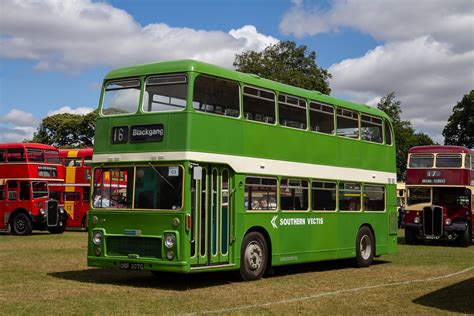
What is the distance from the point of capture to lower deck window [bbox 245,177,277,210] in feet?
49.1

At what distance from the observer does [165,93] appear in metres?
13.9

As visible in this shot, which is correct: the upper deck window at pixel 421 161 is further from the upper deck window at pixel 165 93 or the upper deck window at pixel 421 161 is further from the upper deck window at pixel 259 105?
the upper deck window at pixel 165 93

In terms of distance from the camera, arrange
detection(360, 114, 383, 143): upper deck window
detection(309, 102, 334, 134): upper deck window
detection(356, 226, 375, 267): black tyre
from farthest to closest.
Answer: detection(360, 114, 383, 143): upper deck window, detection(356, 226, 375, 267): black tyre, detection(309, 102, 334, 134): upper deck window

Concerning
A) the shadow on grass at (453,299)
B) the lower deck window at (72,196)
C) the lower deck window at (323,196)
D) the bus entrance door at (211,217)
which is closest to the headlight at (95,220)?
the bus entrance door at (211,217)

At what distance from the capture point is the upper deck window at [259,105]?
15016 millimetres

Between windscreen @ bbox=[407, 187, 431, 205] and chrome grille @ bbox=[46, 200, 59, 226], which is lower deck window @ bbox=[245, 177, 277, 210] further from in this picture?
chrome grille @ bbox=[46, 200, 59, 226]

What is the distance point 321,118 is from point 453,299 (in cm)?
678

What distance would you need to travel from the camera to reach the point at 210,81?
14.1 metres

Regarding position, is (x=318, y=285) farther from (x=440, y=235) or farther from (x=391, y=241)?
(x=440, y=235)

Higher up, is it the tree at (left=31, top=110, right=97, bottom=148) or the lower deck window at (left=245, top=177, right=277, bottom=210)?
the tree at (left=31, top=110, right=97, bottom=148)

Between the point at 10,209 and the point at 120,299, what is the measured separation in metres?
22.5

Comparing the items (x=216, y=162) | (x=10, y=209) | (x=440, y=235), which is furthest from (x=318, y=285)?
(x=10, y=209)

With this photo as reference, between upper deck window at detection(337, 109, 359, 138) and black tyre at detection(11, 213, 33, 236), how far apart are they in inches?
726

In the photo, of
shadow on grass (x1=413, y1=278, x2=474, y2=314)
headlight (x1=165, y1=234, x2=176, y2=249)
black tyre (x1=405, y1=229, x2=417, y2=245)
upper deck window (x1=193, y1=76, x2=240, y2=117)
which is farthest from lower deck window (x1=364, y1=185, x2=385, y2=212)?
black tyre (x1=405, y1=229, x2=417, y2=245)
